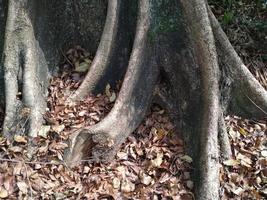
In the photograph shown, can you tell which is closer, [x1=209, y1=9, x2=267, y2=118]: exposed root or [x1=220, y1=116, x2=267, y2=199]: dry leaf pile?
[x1=220, y1=116, x2=267, y2=199]: dry leaf pile

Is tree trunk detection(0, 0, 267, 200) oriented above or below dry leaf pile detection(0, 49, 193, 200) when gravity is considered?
above

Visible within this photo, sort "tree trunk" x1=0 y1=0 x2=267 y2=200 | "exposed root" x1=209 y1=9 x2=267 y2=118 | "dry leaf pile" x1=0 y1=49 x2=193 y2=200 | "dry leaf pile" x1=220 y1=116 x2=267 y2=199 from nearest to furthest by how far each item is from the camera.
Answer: "dry leaf pile" x1=0 y1=49 x2=193 y2=200 < "dry leaf pile" x1=220 y1=116 x2=267 y2=199 < "tree trunk" x1=0 y1=0 x2=267 y2=200 < "exposed root" x1=209 y1=9 x2=267 y2=118

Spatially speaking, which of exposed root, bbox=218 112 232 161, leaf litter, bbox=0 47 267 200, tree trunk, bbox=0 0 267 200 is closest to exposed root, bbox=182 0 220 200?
tree trunk, bbox=0 0 267 200

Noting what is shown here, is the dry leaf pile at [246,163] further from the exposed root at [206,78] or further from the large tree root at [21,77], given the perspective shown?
the large tree root at [21,77]

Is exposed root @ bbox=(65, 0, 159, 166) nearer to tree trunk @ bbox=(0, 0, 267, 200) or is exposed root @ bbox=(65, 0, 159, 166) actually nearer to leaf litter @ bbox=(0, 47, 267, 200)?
tree trunk @ bbox=(0, 0, 267, 200)

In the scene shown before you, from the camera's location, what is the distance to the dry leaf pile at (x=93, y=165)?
388 cm

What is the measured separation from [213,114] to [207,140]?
26cm

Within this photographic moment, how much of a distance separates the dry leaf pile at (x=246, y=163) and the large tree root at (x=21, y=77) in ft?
6.38

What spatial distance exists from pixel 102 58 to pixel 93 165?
4.00 ft

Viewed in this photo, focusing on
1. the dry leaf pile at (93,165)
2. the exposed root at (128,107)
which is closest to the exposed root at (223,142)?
the dry leaf pile at (93,165)

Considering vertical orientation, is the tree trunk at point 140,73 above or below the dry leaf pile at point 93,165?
above

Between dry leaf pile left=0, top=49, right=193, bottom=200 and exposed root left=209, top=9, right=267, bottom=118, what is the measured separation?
32.4 inches

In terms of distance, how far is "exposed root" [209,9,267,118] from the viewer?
454 cm

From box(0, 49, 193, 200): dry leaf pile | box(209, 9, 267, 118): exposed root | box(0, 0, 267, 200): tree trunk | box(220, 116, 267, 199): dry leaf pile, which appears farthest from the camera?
box(209, 9, 267, 118): exposed root
